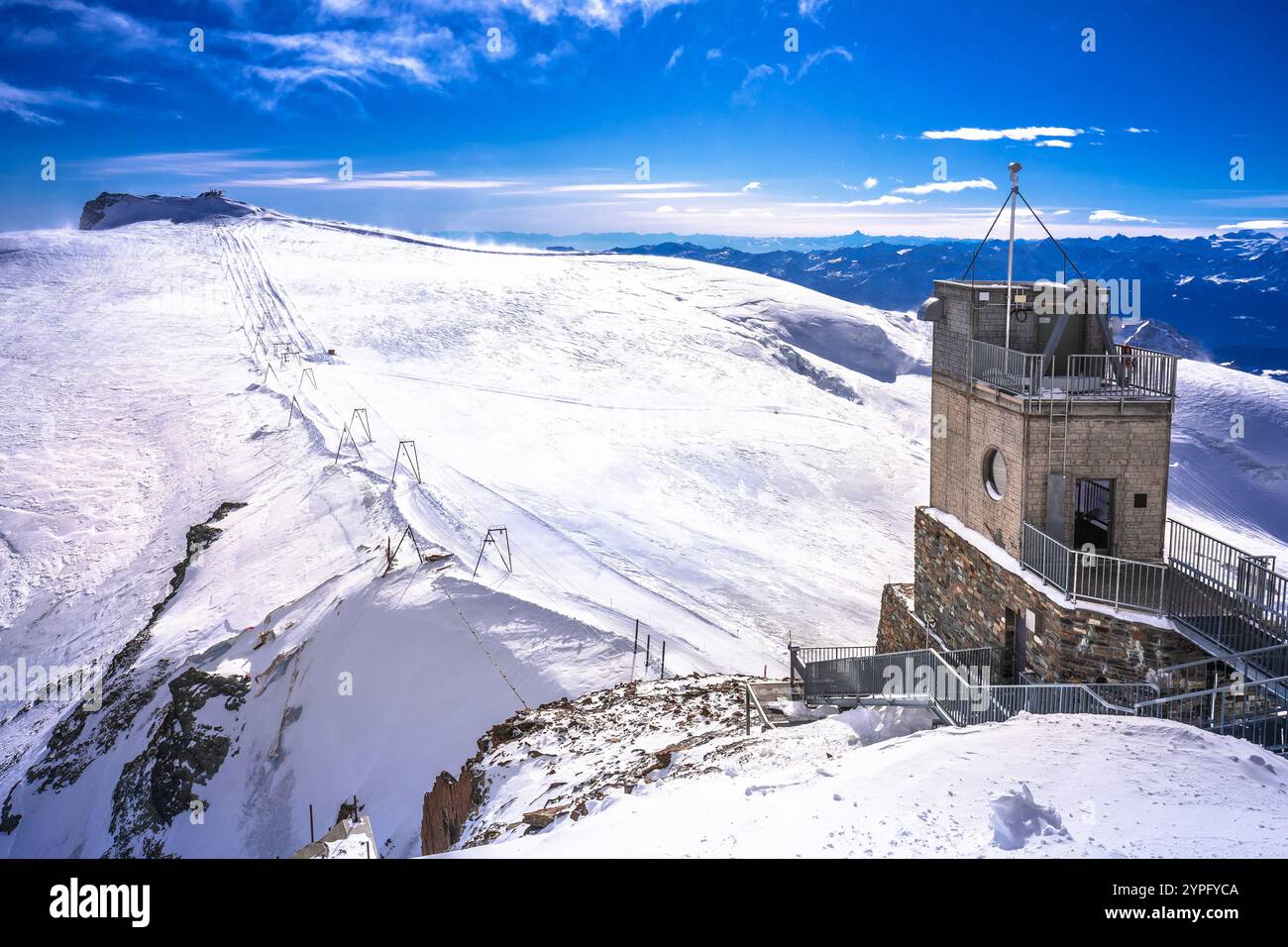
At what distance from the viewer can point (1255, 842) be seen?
7.14 metres

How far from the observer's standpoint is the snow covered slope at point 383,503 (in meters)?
21.1

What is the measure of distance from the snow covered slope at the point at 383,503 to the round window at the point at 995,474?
869 cm

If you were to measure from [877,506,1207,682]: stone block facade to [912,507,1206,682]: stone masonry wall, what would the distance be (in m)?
0.01

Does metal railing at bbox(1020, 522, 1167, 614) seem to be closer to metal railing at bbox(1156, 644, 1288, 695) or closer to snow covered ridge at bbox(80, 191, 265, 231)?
metal railing at bbox(1156, 644, 1288, 695)

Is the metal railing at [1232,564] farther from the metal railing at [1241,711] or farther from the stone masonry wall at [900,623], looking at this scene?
the stone masonry wall at [900,623]

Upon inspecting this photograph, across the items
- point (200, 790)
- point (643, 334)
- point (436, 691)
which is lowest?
point (200, 790)

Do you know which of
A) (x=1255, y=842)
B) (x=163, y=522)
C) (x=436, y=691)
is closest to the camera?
(x=1255, y=842)

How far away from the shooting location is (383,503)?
31375 mm

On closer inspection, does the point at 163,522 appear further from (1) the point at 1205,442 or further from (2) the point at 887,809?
(1) the point at 1205,442

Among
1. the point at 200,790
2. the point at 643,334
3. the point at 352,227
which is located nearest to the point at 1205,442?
the point at 643,334

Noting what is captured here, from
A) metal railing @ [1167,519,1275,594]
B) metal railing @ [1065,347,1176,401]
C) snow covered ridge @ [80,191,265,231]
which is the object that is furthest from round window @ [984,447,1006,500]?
snow covered ridge @ [80,191,265,231]

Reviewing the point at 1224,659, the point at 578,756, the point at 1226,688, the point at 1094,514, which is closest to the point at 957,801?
the point at 1226,688

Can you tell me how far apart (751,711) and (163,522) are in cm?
3241

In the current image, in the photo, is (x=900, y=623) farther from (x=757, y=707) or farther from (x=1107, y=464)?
(x=1107, y=464)
